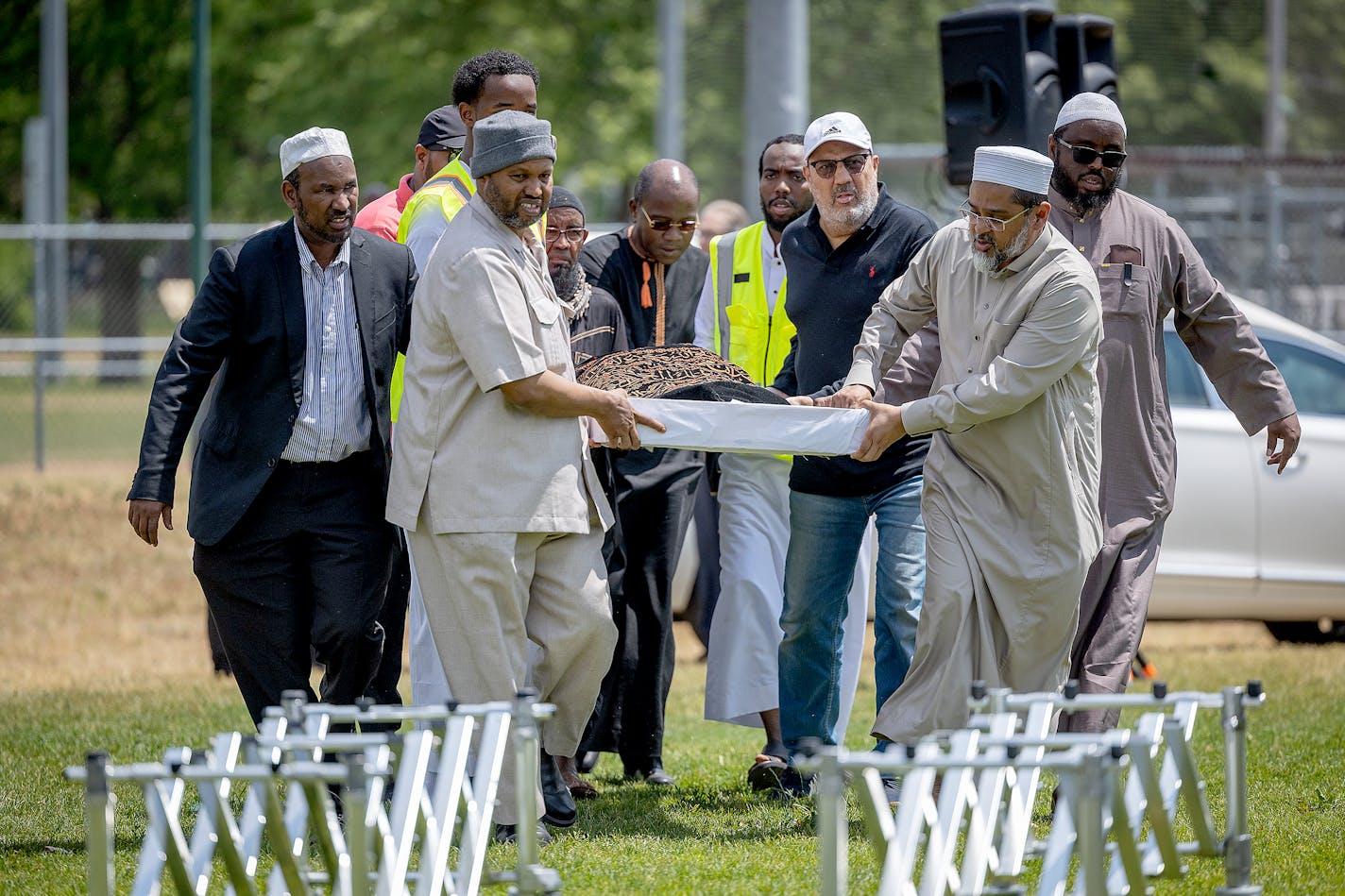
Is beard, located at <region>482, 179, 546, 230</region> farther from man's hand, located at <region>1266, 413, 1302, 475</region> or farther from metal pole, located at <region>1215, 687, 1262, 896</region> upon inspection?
man's hand, located at <region>1266, 413, 1302, 475</region>

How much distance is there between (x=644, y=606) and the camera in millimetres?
7285

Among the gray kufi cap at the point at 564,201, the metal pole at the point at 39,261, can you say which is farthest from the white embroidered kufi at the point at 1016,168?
the metal pole at the point at 39,261

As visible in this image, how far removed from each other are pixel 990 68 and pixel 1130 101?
2093cm

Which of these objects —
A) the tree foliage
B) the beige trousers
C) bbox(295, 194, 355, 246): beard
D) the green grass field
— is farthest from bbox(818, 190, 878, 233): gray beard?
the tree foliage

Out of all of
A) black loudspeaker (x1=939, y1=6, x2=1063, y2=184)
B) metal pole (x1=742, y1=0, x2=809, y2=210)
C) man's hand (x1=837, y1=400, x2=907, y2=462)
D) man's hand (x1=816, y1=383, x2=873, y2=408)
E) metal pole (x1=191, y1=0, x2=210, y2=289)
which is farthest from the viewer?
metal pole (x1=191, y1=0, x2=210, y2=289)

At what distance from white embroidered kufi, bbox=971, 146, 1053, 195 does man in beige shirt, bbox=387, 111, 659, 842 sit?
1351 mm

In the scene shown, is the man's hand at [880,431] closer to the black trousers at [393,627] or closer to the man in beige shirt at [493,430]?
the man in beige shirt at [493,430]

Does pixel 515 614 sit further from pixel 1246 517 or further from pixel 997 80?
pixel 1246 517

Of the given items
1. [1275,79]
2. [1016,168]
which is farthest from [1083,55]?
[1275,79]

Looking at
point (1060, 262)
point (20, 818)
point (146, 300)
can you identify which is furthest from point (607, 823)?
point (146, 300)

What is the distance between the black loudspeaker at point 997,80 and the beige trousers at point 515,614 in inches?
176

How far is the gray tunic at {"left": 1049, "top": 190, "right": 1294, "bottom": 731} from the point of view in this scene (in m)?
6.26

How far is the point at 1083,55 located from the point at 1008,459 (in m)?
4.73

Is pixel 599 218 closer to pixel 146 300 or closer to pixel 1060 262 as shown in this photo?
pixel 146 300
